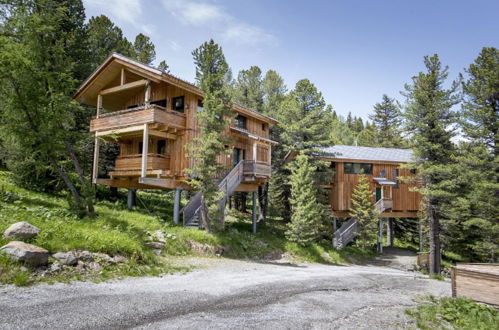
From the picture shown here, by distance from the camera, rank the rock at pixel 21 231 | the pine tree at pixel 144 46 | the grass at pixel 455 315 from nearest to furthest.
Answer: the grass at pixel 455 315 → the rock at pixel 21 231 → the pine tree at pixel 144 46

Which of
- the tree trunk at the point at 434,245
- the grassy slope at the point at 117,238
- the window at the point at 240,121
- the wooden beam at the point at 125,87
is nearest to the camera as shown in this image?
the grassy slope at the point at 117,238

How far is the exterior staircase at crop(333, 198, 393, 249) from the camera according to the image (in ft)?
85.8

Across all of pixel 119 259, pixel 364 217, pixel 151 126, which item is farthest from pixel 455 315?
pixel 364 217

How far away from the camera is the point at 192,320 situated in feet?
22.6

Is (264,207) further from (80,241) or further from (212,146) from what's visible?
(80,241)

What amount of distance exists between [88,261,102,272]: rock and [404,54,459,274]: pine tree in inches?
779

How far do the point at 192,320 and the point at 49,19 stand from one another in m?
16.2

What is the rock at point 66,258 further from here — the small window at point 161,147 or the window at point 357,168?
the window at point 357,168

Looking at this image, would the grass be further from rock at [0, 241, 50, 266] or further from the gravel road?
rock at [0, 241, 50, 266]

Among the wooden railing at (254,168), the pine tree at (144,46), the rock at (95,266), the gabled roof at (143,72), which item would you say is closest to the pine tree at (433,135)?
the wooden railing at (254,168)

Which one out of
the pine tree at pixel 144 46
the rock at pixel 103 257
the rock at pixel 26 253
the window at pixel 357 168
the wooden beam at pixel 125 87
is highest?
the pine tree at pixel 144 46

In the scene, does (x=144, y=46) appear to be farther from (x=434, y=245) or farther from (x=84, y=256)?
(x=434, y=245)

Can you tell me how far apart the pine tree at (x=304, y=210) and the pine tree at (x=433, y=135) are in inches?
291

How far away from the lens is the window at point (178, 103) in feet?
69.5
